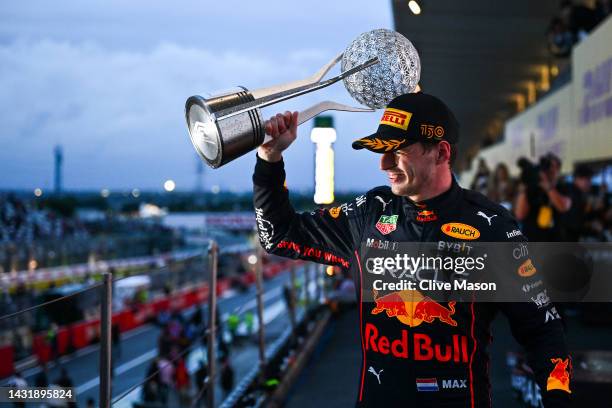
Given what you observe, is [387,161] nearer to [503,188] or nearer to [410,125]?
[410,125]

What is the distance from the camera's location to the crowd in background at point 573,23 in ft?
25.2

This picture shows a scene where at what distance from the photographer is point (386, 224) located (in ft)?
5.57

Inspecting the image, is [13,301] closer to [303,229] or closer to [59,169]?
[303,229]

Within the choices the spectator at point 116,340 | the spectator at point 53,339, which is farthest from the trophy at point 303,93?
the spectator at point 116,340

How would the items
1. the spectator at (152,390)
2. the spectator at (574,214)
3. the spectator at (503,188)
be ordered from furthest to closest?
1. the spectator at (152,390)
2. the spectator at (503,188)
3. the spectator at (574,214)

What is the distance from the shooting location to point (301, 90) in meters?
1.57

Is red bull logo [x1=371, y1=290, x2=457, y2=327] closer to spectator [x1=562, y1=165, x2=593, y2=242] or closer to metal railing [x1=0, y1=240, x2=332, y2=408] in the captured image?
metal railing [x1=0, y1=240, x2=332, y2=408]

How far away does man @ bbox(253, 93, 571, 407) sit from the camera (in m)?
1.55

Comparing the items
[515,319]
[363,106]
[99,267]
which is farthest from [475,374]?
[99,267]

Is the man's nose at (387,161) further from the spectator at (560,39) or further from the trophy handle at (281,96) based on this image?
the spectator at (560,39)

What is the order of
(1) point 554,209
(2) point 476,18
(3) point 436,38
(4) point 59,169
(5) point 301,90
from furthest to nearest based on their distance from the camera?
1. (4) point 59,169
2. (3) point 436,38
3. (2) point 476,18
4. (1) point 554,209
5. (5) point 301,90

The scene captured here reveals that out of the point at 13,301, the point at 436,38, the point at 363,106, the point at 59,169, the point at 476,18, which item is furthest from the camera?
the point at 59,169

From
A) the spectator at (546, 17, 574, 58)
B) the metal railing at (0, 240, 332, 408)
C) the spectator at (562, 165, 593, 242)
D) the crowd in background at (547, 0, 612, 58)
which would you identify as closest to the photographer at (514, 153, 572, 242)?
the spectator at (562, 165, 593, 242)

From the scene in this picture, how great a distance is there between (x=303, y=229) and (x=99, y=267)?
80.6 ft
